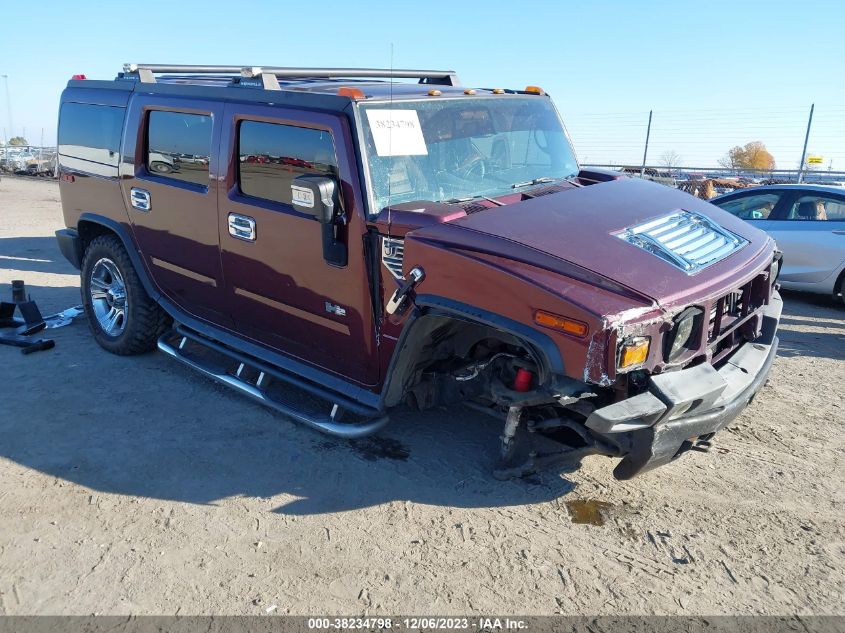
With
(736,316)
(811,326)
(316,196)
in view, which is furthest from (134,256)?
(811,326)

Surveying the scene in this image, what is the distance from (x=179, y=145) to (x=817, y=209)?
711 cm

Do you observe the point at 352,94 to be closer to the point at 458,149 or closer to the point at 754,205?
the point at 458,149

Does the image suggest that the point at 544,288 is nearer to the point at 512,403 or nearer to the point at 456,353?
the point at 512,403

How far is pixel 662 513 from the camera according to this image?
144 inches

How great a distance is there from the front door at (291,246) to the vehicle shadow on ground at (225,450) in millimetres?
547

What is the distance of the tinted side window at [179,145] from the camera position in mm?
4688

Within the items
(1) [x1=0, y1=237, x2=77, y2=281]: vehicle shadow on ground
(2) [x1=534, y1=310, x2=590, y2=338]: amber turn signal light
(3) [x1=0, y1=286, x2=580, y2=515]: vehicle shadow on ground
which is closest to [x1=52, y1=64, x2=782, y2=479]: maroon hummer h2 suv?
(2) [x1=534, y1=310, x2=590, y2=338]: amber turn signal light

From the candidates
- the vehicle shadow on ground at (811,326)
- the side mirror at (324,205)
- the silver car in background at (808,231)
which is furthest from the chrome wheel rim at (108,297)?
the silver car in background at (808,231)

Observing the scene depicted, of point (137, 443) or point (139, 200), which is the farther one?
point (139, 200)

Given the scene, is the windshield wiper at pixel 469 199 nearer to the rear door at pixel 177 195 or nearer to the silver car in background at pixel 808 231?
the rear door at pixel 177 195

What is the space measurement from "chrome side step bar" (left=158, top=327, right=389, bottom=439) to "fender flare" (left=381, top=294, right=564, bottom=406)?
365mm

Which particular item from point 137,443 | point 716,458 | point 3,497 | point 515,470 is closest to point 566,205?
point 515,470

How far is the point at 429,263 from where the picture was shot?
3.45 metres

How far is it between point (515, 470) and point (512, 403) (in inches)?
24.0
